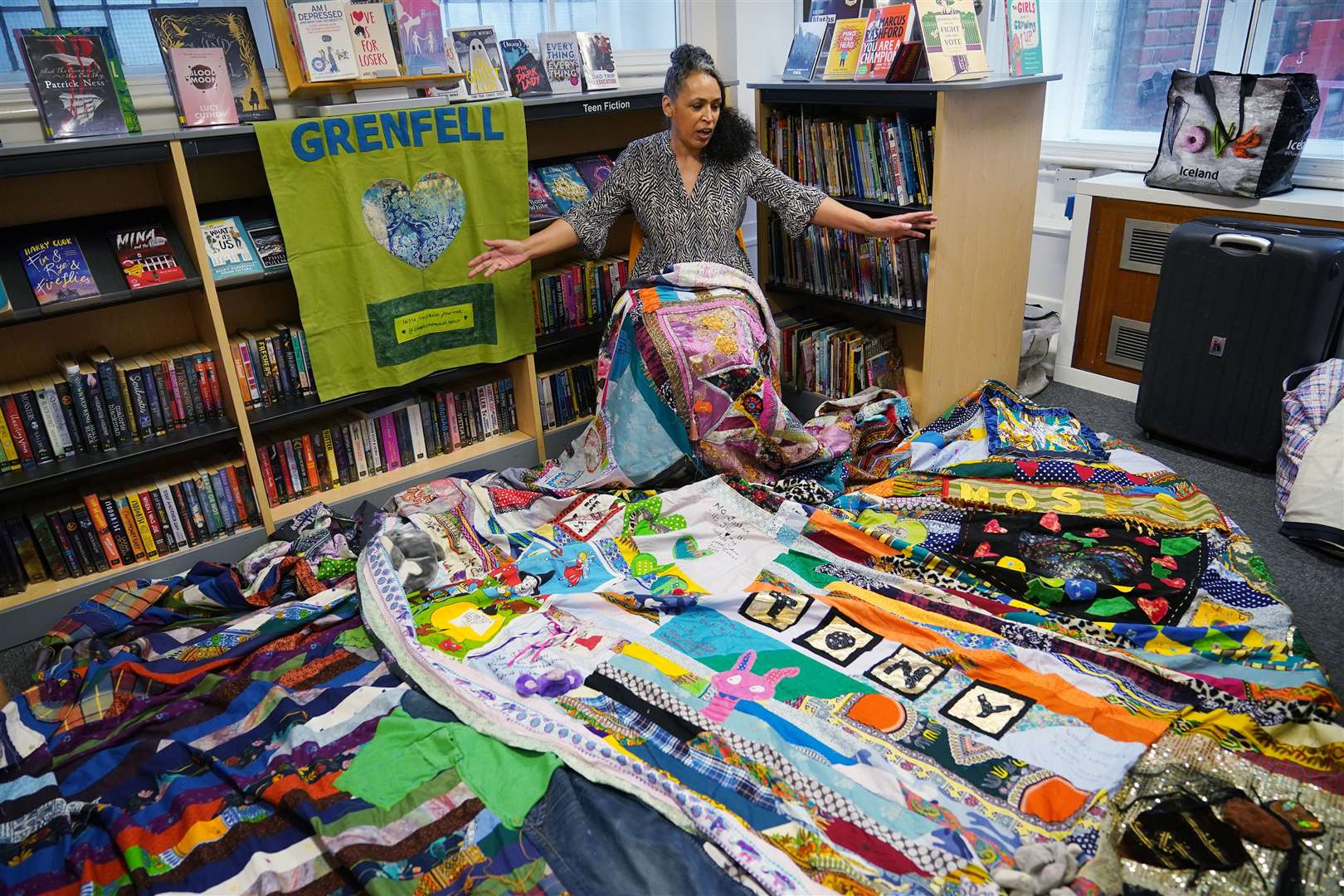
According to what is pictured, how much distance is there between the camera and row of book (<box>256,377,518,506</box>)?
2.70m

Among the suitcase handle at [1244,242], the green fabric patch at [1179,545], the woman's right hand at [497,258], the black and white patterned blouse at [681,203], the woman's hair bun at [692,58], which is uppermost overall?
the woman's hair bun at [692,58]

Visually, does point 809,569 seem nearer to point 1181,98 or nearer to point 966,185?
point 966,185

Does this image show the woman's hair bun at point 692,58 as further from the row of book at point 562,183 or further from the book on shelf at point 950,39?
the book on shelf at point 950,39

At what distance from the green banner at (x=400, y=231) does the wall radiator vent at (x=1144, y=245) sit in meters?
2.05

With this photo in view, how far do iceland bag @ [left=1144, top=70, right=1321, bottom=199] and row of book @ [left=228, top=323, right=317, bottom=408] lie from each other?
2.78 meters

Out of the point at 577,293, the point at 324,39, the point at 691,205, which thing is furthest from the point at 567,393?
the point at 324,39

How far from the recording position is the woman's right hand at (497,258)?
270 cm

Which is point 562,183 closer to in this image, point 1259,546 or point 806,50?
point 806,50

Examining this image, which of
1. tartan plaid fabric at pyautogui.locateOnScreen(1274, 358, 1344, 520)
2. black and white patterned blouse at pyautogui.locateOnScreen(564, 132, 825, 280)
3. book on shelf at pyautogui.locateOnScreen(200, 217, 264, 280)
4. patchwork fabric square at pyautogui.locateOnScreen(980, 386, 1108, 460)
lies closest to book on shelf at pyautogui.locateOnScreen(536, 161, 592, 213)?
black and white patterned blouse at pyautogui.locateOnScreen(564, 132, 825, 280)

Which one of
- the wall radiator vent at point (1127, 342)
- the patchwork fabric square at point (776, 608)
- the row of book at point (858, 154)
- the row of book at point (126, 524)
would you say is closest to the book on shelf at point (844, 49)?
the row of book at point (858, 154)

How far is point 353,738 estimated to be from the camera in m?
1.73

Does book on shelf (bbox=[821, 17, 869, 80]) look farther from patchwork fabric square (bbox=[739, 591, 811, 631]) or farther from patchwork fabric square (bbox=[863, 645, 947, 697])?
patchwork fabric square (bbox=[863, 645, 947, 697])

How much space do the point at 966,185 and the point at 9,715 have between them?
274 centimetres

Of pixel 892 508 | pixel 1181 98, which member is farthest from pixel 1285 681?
pixel 1181 98
